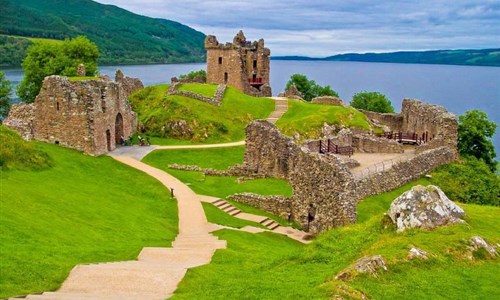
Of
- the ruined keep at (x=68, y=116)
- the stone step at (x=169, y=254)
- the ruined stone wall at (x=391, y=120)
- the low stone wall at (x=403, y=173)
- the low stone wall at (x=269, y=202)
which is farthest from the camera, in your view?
the ruined stone wall at (x=391, y=120)

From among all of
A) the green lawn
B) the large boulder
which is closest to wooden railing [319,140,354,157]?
the green lawn

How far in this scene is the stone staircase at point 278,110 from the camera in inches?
2680

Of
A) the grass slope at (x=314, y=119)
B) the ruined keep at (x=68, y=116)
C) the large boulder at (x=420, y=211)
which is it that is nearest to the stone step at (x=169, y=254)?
the large boulder at (x=420, y=211)

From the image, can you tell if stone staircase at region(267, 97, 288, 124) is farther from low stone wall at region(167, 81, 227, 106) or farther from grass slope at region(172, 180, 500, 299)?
grass slope at region(172, 180, 500, 299)

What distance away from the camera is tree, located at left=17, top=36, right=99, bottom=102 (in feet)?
274

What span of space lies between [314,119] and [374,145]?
1045 cm

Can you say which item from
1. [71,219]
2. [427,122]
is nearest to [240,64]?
[427,122]

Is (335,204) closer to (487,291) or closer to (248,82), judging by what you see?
(487,291)

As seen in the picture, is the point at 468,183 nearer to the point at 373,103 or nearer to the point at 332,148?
the point at 332,148

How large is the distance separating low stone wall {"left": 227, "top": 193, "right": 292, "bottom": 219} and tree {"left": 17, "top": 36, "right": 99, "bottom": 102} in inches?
1986

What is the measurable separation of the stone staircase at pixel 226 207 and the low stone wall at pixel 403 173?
8.14 meters

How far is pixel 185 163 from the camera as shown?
5194cm

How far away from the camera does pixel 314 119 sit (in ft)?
212

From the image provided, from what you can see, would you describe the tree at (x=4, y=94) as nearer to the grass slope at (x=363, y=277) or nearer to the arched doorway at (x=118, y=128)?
the arched doorway at (x=118, y=128)
